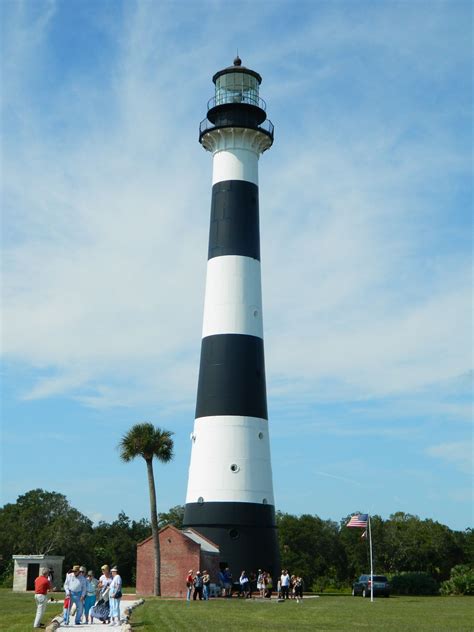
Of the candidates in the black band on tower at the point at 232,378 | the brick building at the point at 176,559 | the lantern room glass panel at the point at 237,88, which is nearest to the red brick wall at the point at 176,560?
the brick building at the point at 176,559

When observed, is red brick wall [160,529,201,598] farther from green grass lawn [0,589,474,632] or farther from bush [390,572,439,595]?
bush [390,572,439,595]

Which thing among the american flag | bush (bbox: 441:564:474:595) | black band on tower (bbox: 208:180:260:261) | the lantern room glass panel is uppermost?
the lantern room glass panel

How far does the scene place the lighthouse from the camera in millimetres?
39312

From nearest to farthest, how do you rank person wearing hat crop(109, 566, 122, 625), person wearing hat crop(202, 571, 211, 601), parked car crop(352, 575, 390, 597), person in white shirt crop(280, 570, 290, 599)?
1. person wearing hat crop(109, 566, 122, 625)
2. person wearing hat crop(202, 571, 211, 601)
3. person in white shirt crop(280, 570, 290, 599)
4. parked car crop(352, 575, 390, 597)

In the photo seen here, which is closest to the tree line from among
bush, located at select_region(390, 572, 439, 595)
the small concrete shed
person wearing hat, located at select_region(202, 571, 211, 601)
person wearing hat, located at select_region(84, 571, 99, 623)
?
bush, located at select_region(390, 572, 439, 595)

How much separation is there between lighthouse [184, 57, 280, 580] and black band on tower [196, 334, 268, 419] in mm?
50

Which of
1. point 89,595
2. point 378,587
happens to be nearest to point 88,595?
point 89,595

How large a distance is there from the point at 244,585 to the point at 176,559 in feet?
11.2

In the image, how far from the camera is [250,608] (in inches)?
1129

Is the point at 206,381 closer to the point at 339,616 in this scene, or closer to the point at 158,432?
the point at 158,432

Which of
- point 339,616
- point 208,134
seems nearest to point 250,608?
point 339,616

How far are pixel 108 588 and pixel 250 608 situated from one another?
836cm

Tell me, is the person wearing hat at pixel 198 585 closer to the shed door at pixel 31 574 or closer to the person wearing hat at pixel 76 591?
the shed door at pixel 31 574

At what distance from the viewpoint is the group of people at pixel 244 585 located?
35.3 meters
